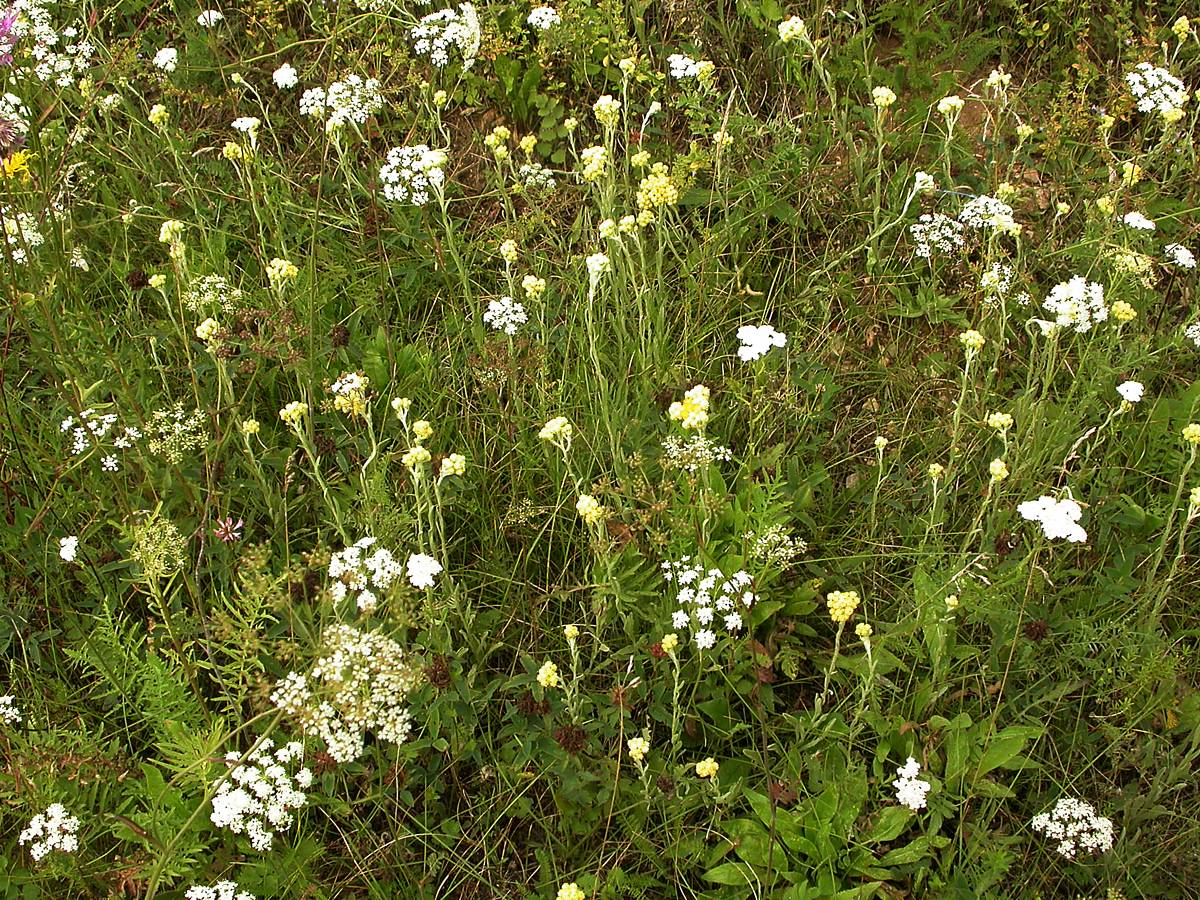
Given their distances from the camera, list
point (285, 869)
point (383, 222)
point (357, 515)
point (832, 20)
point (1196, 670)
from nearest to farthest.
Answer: point (285, 869) → point (1196, 670) → point (357, 515) → point (383, 222) → point (832, 20)

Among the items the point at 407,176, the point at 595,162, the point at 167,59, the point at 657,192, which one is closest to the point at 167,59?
the point at 167,59

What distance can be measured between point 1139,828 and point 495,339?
7.55ft

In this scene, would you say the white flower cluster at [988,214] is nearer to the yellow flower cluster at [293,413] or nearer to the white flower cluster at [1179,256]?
the white flower cluster at [1179,256]

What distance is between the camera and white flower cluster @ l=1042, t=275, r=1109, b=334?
2.73 metres

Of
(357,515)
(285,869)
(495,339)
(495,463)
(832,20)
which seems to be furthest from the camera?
(832,20)

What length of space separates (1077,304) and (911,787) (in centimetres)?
150

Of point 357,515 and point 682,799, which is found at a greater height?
point 357,515

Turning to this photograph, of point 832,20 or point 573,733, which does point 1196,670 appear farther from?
point 832,20

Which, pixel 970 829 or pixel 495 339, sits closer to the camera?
pixel 970 829

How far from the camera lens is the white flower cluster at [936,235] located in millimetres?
3371

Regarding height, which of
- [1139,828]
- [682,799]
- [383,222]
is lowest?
[1139,828]

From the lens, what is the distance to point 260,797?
2184 millimetres

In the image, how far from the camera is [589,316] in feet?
8.98

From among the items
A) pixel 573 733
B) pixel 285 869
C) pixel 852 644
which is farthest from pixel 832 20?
pixel 285 869
